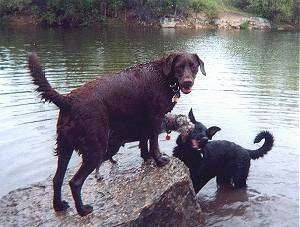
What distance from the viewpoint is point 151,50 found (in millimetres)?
32406

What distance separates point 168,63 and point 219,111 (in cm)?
865

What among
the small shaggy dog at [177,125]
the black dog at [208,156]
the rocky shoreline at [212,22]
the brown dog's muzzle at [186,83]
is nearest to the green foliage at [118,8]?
the rocky shoreline at [212,22]

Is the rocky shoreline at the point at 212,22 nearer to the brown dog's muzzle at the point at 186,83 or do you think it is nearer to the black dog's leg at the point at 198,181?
the black dog's leg at the point at 198,181

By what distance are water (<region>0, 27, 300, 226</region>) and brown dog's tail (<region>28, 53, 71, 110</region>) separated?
3446 mm

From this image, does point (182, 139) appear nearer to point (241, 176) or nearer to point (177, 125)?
point (177, 125)

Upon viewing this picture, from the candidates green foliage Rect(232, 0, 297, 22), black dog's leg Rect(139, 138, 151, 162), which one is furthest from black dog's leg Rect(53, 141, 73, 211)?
green foliage Rect(232, 0, 297, 22)

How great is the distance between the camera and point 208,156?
8828 millimetres

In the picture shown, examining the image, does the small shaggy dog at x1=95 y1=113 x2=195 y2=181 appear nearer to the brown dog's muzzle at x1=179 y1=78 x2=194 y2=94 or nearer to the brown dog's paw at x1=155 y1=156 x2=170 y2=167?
the brown dog's paw at x1=155 y1=156 x2=170 y2=167

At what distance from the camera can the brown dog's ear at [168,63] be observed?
692cm

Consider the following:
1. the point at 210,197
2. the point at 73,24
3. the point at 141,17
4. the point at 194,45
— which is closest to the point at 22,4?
the point at 73,24

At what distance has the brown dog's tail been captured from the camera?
20.0 feet

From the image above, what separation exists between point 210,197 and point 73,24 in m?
49.1

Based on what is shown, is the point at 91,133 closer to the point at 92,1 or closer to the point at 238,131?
the point at 238,131

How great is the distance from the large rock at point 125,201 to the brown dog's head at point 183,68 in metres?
1.61
